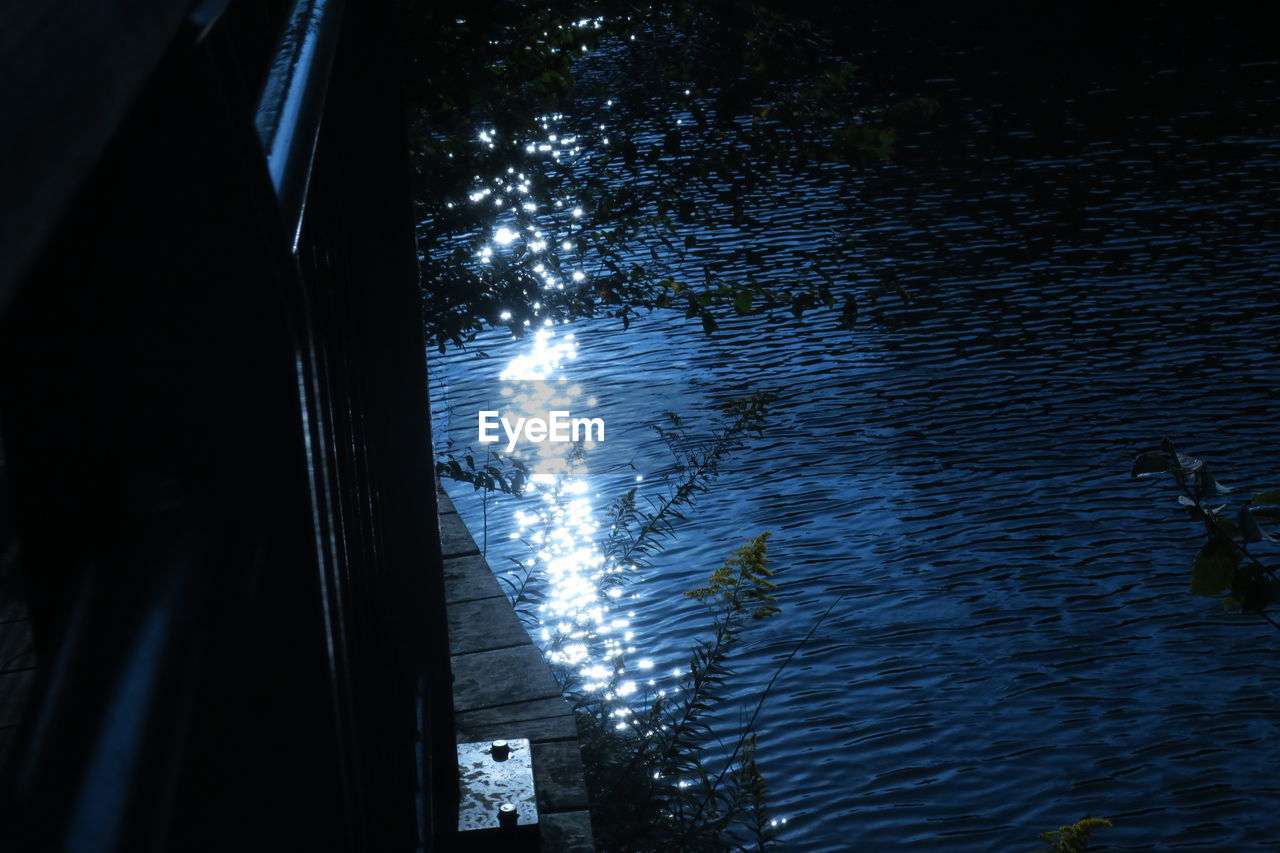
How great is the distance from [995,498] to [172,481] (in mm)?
11574

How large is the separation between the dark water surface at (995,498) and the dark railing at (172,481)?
268 inches

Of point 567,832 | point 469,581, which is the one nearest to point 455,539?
point 469,581

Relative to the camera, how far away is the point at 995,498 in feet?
37.9

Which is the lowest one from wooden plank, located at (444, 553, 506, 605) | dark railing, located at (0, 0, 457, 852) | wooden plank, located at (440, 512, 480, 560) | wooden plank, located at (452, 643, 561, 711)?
wooden plank, located at (452, 643, 561, 711)

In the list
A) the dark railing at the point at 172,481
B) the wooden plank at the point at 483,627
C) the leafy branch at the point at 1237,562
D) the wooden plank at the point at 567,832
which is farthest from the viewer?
the wooden plank at the point at 483,627

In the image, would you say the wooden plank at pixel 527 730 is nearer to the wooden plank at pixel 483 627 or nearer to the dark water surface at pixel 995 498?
the wooden plank at pixel 483 627

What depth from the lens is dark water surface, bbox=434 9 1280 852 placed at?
7957 mm

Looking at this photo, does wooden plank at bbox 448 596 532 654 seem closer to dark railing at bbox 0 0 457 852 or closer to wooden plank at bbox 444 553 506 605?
wooden plank at bbox 444 553 506 605

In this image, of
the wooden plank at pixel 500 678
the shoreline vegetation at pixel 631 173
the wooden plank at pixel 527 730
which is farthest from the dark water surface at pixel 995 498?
the wooden plank at pixel 527 730

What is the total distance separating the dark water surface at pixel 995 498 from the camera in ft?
26.1

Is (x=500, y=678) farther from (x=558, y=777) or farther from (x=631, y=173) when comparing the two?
(x=631, y=173)

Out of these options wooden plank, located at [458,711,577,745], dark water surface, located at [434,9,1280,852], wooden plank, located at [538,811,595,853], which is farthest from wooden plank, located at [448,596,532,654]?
dark water surface, located at [434,9,1280,852]

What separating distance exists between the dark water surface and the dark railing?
22.3 ft

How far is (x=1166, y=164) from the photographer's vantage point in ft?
69.2
